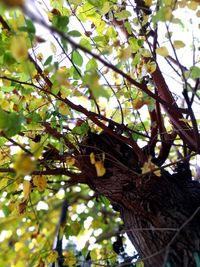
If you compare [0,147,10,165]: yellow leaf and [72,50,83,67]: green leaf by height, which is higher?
[72,50,83,67]: green leaf

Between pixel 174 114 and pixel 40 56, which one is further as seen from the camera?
pixel 174 114

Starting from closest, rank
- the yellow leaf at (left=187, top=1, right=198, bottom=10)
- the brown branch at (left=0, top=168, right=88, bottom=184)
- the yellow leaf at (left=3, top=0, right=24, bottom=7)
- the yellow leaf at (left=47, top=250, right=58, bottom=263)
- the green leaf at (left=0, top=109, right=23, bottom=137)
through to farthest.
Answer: the yellow leaf at (left=3, top=0, right=24, bottom=7) < the green leaf at (left=0, top=109, right=23, bottom=137) < the yellow leaf at (left=187, top=1, right=198, bottom=10) < the yellow leaf at (left=47, top=250, right=58, bottom=263) < the brown branch at (left=0, top=168, right=88, bottom=184)

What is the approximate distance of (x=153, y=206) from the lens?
1.95m

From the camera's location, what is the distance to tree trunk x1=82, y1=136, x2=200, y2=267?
5.92ft

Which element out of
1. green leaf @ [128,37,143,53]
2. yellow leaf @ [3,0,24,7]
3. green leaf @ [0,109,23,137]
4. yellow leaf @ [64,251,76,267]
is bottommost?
yellow leaf @ [64,251,76,267]

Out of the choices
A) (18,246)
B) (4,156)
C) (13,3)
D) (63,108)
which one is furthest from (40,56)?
(13,3)

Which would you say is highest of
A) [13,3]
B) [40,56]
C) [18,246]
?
[40,56]

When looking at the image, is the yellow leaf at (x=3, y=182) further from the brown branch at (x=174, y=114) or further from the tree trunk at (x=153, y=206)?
the brown branch at (x=174, y=114)

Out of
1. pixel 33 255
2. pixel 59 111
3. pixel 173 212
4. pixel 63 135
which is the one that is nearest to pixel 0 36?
pixel 59 111

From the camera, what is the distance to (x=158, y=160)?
2.28m

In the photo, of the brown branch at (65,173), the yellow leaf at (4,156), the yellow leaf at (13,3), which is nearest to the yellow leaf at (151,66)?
the brown branch at (65,173)

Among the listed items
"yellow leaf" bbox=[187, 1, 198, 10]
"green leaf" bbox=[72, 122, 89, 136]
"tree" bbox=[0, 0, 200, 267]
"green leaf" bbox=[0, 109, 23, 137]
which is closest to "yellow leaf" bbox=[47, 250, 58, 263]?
"tree" bbox=[0, 0, 200, 267]

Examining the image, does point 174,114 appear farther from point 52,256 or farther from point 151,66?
point 52,256

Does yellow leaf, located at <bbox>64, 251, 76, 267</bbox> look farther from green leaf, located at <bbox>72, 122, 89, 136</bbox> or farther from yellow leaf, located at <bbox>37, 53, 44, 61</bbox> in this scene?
yellow leaf, located at <bbox>37, 53, 44, 61</bbox>
